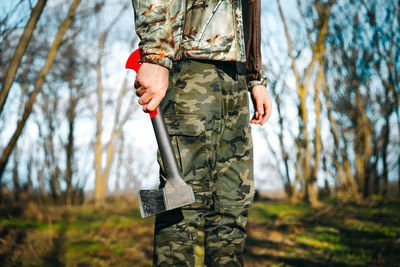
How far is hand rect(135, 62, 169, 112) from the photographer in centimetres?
106

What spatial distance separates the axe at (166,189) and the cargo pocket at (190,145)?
5 centimetres

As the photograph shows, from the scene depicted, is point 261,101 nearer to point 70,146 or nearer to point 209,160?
point 209,160

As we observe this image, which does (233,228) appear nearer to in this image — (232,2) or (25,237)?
(232,2)

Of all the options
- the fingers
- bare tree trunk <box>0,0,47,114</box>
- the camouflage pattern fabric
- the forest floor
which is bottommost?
the forest floor

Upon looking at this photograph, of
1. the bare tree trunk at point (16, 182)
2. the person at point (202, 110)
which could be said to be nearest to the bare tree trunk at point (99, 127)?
the bare tree trunk at point (16, 182)

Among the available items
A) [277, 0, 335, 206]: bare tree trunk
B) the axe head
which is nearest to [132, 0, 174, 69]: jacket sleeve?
the axe head

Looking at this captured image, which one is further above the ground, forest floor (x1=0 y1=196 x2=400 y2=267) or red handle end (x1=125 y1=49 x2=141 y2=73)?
red handle end (x1=125 y1=49 x2=141 y2=73)

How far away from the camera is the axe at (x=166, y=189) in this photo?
1.09 meters

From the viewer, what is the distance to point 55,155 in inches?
465

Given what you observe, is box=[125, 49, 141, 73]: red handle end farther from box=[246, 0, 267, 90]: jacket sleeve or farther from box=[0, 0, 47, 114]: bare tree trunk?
box=[0, 0, 47, 114]: bare tree trunk

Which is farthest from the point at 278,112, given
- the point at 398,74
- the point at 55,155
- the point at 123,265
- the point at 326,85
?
the point at 55,155

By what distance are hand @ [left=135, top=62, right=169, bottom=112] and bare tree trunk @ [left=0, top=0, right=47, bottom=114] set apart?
152 cm

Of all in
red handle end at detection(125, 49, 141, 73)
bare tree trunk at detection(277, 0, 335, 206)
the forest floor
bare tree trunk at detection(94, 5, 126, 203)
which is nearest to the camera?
red handle end at detection(125, 49, 141, 73)

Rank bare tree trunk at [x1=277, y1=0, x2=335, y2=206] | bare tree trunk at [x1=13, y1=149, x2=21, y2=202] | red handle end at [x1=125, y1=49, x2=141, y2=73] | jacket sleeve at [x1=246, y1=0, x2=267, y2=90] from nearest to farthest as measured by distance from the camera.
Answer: red handle end at [x1=125, y1=49, x2=141, y2=73], jacket sleeve at [x1=246, y1=0, x2=267, y2=90], bare tree trunk at [x1=277, y1=0, x2=335, y2=206], bare tree trunk at [x1=13, y1=149, x2=21, y2=202]
